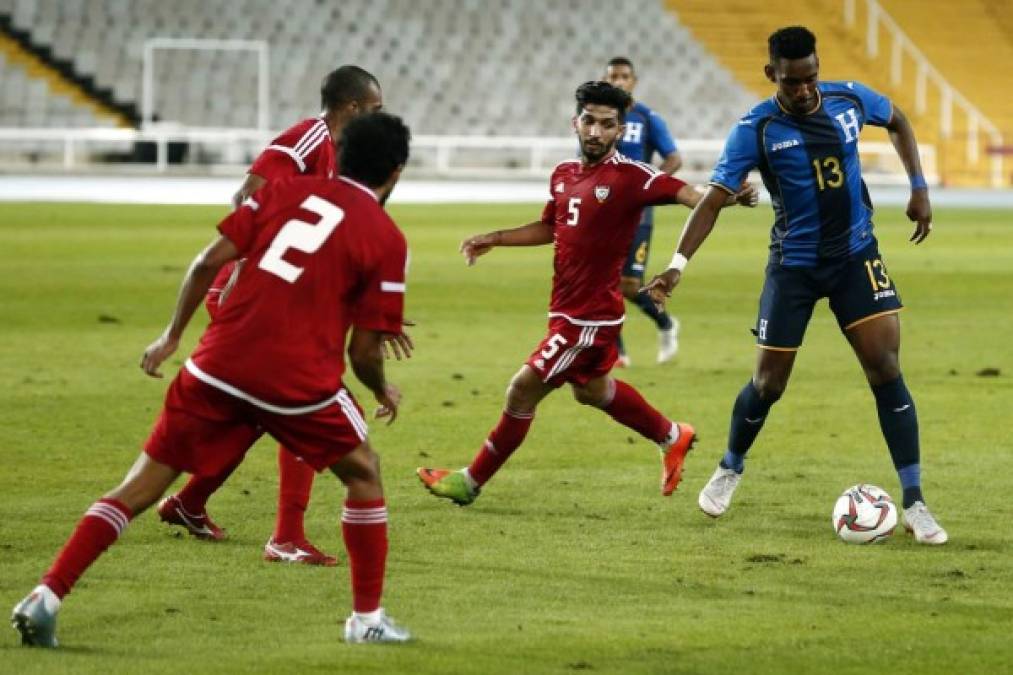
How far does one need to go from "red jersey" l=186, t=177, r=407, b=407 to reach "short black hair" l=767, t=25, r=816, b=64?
2435 mm

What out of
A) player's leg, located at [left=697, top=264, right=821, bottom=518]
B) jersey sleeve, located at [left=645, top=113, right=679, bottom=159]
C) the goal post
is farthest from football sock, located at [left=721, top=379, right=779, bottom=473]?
the goal post

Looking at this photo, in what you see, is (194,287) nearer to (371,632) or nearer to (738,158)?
(371,632)

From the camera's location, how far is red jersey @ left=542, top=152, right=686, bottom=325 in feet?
27.7

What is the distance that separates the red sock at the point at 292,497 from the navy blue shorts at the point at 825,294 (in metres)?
2.10

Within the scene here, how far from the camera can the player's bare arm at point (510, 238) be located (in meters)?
8.30

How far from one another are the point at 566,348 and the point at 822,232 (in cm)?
131

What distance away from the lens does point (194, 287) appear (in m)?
5.80

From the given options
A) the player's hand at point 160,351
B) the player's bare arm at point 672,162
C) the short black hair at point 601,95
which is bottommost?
the player's bare arm at point 672,162

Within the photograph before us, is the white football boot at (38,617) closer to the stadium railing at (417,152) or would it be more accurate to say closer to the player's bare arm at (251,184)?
the player's bare arm at (251,184)

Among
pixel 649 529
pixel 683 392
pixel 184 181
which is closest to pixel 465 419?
pixel 683 392

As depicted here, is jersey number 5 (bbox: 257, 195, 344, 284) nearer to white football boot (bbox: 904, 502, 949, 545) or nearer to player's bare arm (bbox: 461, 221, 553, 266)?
player's bare arm (bbox: 461, 221, 553, 266)

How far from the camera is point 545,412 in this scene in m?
11.8

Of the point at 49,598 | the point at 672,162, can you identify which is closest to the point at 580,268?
the point at 49,598

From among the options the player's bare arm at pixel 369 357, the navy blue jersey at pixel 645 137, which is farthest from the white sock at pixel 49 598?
the navy blue jersey at pixel 645 137
